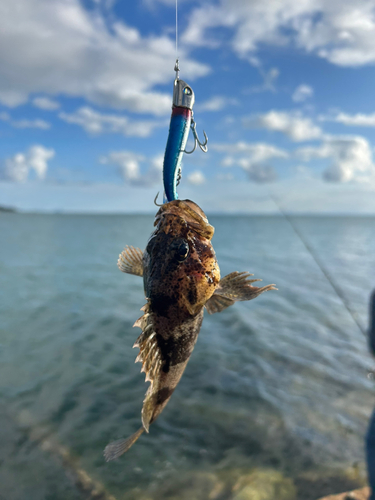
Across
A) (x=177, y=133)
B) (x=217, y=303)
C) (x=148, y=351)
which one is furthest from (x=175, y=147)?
(x=148, y=351)

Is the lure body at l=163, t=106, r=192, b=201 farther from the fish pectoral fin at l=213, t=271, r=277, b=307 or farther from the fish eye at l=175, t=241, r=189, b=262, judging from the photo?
the fish pectoral fin at l=213, t=271, r=277, b=307

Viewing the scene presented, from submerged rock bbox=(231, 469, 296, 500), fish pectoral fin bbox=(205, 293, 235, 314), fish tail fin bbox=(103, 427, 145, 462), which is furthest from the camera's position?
submerged rock bbox=(231, 469, 296, 500)

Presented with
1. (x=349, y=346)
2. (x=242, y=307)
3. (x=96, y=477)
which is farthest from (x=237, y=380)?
(x=242, y=307)

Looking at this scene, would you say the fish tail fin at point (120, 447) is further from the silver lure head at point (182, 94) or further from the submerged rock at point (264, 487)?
the silver lure head at point (182, 94)

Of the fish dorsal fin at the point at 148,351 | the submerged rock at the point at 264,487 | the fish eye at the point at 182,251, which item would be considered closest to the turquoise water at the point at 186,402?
the submerged rock at the point at 264,487

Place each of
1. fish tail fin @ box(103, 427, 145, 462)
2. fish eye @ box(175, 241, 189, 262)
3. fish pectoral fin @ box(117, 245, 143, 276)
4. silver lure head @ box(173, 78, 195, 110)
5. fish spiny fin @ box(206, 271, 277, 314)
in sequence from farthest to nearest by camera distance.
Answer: fish tail fin @ box(103, 427, 145, 462), fish pectoral fin @ box(117, 245, 143, 276), fish spiny fin @ box(206, 271, 277, 314), silver lure head @ box(173, 78, 195, 110), fish eye @ box(175, 241, 189, 262)

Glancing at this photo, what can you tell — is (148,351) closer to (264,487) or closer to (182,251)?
(182,251)

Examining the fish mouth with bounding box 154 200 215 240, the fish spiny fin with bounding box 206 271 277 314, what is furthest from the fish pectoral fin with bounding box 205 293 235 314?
the fish mouth with bounding box 154 200 215 240
